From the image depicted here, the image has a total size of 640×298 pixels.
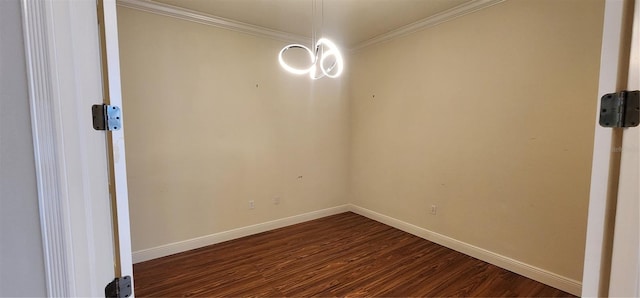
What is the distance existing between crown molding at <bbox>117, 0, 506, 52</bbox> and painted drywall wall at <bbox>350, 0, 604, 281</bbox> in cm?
8

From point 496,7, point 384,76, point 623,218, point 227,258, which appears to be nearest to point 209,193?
point 227,258

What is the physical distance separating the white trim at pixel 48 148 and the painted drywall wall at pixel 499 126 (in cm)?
313

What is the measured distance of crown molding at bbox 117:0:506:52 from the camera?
2643mm

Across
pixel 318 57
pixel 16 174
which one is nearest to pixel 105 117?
pixel 16 174

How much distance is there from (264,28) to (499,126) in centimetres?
293

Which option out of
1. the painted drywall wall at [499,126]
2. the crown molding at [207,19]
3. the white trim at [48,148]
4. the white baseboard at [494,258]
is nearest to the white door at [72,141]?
the white trim at [48,148]

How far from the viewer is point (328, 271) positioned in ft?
8.48

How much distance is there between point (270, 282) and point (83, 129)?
2079mm

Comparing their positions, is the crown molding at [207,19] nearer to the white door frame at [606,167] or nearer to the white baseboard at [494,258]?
the white baseboard at [494,258]

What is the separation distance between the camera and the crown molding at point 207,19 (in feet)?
8.67

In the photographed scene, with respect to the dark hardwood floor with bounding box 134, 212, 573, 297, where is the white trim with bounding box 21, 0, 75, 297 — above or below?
above

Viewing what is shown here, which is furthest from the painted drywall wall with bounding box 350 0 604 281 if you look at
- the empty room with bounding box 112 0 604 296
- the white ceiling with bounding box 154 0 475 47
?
the white ceiling with bounding box 154 0 475 47

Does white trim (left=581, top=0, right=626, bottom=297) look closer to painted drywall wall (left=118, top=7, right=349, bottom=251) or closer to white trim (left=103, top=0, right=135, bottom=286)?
white trim (left=103, top=0, right=135, bottom=286)

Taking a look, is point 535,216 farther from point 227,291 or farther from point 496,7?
point 227,291
